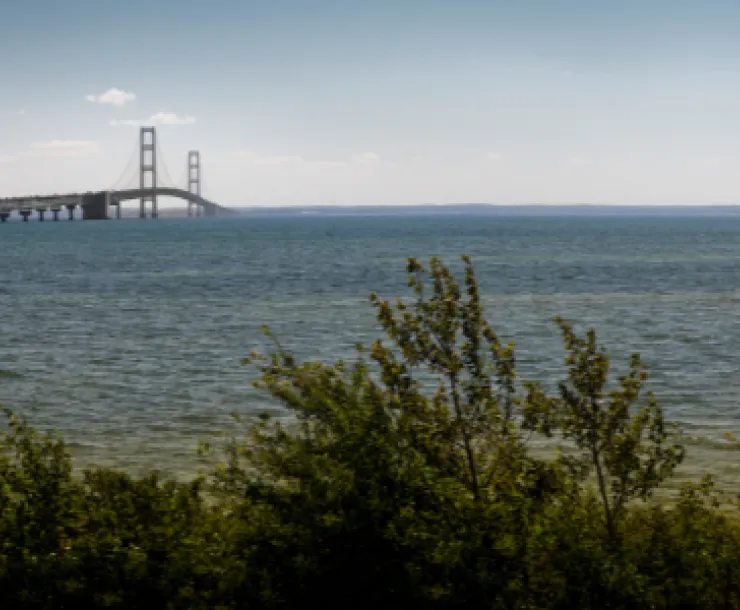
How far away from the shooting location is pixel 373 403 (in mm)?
8930

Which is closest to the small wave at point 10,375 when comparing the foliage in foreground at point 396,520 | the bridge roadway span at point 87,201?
the foliage in foreground at point 396,520

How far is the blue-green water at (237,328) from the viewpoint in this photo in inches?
831

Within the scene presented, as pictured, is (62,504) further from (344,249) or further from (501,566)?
(344,249)

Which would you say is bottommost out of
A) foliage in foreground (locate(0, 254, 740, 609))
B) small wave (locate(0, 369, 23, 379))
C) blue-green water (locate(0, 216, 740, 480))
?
small wave (locate(0, 369, 23, 379))

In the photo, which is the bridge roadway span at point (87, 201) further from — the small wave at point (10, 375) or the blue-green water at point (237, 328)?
the small wave at point (10, 375)

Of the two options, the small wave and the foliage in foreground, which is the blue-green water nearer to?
the small wave

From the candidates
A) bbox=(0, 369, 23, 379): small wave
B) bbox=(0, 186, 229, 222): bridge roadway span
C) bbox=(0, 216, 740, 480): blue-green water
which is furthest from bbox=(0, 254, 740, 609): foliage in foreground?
bbox=(0, 186, 229, 222): bridge roadway span

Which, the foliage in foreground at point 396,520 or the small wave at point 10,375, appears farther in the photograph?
the small wave at point 10,375

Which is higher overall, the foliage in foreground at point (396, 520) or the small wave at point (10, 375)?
the foliage in foreground at point (396, 520)

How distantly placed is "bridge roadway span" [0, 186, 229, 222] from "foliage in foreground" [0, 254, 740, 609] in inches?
6690

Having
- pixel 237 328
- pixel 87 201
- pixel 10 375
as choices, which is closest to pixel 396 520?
pixel 10 375

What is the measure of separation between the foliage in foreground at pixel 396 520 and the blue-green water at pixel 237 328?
778cm

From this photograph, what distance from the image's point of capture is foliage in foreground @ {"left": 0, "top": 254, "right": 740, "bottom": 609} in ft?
24.1

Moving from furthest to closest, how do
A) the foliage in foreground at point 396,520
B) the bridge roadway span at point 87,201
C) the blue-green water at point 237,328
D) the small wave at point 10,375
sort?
1. the bridge roadway span at point 87,201
2. the small wave at point 10,375
3. the blue-green water at point 237,328
4. the foliage in foreground at point 396,520
